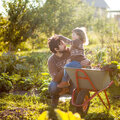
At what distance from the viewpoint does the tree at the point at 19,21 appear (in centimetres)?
772

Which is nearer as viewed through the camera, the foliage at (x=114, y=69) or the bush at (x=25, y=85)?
the foliage at (x=114, y=69)

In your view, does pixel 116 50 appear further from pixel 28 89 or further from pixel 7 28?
pixel 7 28

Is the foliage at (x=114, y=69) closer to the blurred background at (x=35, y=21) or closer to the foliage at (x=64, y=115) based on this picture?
the foliage at (x=64, y=115)

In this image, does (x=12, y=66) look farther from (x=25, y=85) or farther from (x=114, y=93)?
(x=114, y=93)

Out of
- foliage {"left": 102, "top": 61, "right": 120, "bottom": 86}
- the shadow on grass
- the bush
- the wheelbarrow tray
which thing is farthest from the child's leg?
the bush

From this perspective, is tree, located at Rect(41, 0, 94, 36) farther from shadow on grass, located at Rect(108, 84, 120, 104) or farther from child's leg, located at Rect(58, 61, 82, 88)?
child's leg, located at Rect(58, 61, 82, 88)

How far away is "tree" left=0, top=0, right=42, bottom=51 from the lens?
772 centimetres

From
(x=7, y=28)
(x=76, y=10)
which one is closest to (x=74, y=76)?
(x=7, y=28)

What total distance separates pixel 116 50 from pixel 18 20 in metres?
4.02

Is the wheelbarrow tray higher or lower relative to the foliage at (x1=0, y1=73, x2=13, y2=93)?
higher

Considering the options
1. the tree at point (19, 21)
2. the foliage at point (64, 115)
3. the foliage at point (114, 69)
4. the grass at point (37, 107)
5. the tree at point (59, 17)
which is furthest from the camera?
the tree at point (59, 17)

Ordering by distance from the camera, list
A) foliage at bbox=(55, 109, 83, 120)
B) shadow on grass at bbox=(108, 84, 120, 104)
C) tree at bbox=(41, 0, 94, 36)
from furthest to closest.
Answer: tree at bbox=(41, 0, 94, 36), shadow on grass at bbox=(108, 84, 120, 104), foliage at bbox=(55, 109, 83, 120)

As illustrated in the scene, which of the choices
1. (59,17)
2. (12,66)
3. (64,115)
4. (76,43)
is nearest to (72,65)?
(76,43)

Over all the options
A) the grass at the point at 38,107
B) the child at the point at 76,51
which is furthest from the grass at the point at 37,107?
the child at the point at 76,51
